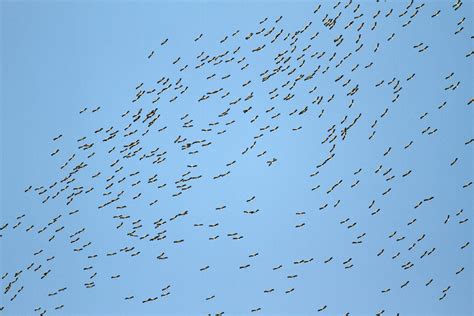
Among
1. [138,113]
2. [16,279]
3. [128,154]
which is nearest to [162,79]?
[138,113]

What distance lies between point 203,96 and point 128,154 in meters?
5.87

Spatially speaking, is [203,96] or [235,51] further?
[203,96]

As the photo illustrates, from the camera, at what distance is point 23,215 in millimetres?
44062

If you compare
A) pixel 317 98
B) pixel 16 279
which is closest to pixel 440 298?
pixel 317 98

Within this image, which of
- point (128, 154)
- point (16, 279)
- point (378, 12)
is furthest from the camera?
point (16, 279)

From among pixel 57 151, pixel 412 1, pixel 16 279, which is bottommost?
pixel 16 279

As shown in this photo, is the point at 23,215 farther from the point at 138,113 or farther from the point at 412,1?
the point at 412,1

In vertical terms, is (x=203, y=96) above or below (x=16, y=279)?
above

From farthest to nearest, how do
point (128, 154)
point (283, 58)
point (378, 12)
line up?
point (128, 154), point (378, 12), point (283, 58)

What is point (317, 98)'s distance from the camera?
38.8m

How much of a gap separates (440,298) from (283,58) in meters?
16.4

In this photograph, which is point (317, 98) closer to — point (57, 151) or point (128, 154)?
point (128, 154)

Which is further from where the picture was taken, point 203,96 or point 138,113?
point 203,96

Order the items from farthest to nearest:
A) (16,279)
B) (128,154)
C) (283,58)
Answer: (16,279), (128,154), (283,58)
